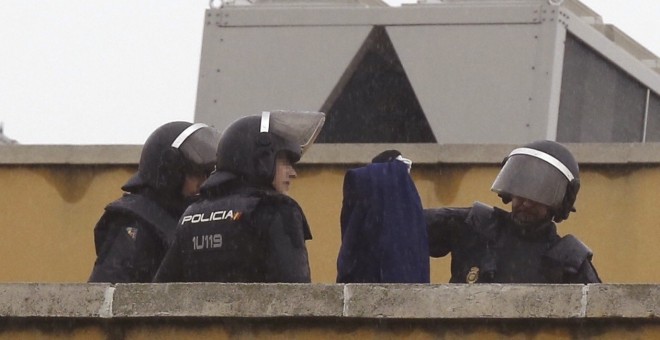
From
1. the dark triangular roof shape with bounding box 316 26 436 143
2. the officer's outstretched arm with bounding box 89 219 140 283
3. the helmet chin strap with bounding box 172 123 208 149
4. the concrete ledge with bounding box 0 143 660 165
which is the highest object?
the dark triangular roof shape with bounding box 316 26 436 143

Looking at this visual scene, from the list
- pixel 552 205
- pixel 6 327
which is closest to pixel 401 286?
pixel 6 327

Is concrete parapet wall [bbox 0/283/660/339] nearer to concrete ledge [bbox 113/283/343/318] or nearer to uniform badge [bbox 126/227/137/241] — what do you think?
concrete ledge [bbox 113/283/343/318]

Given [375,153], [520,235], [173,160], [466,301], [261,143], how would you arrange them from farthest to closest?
[375,153] < [173,160] < [520,235] < [261,143] < [466,301]

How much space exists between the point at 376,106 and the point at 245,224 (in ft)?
19.5

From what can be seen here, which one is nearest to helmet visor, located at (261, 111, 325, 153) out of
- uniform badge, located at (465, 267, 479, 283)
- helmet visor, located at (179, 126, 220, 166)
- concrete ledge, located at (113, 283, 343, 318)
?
helmet visor, located at (179, 126, 220, 166)

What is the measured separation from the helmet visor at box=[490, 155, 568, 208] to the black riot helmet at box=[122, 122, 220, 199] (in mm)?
1306

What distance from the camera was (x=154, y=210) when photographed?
385 inches

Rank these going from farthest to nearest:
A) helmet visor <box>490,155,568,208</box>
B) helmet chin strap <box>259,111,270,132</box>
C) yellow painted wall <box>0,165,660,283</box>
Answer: yellow painted wall <box>0,165,660,283</box>, helmet visor <box>490,155,568,208</box>, helmet chin strap <box>259,111,270,132</box>

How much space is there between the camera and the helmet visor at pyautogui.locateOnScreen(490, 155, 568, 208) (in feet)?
32.5

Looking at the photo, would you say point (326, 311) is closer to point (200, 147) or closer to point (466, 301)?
point (466, 301)

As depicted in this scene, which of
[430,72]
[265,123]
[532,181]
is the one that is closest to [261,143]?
[265,123]

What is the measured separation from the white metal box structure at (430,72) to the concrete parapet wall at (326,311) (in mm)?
6572

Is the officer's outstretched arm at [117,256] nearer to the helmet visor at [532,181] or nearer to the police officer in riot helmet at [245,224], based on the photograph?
the police officer in riot helmet at [245,224]

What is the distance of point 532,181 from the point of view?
32.6 ft
